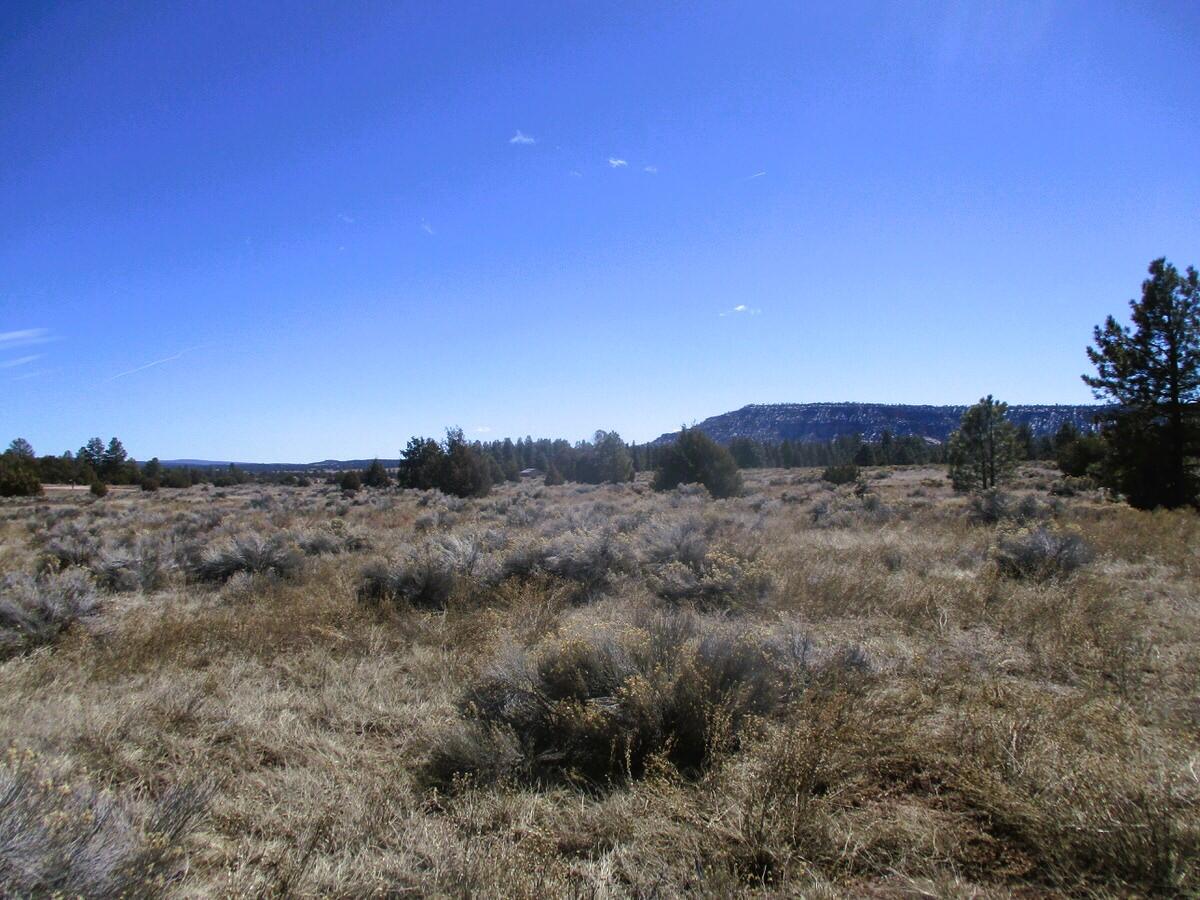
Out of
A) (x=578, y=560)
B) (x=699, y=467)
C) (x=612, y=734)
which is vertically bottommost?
(x=612, y=734)

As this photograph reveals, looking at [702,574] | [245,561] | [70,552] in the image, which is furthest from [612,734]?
[70,552]

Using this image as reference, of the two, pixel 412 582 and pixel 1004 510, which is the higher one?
pixel 1004 510

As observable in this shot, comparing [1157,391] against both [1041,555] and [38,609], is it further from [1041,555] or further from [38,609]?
[38,609]

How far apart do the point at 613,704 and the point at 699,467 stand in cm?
2477

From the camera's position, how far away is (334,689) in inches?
179

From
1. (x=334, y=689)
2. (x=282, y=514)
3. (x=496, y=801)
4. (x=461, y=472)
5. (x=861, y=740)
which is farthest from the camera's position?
(x=461, y=472)

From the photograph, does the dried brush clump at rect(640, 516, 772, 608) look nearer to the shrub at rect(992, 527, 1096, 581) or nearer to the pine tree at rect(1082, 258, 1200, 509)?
the shrub at rect(992, 527, 1096, 581)

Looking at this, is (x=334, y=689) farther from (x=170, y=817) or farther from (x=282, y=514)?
(x=282, y=514)

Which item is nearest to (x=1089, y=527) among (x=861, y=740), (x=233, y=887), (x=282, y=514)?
(x=861, y=740)

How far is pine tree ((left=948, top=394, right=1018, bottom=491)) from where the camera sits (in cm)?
3027

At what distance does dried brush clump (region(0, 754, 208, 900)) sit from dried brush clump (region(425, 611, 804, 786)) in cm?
132

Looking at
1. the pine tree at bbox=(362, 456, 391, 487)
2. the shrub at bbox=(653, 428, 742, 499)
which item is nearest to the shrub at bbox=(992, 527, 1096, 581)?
the shrub at bbox=(653, 428, 742, 499)

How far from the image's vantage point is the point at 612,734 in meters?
3.56

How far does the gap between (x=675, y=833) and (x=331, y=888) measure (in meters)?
1.57
